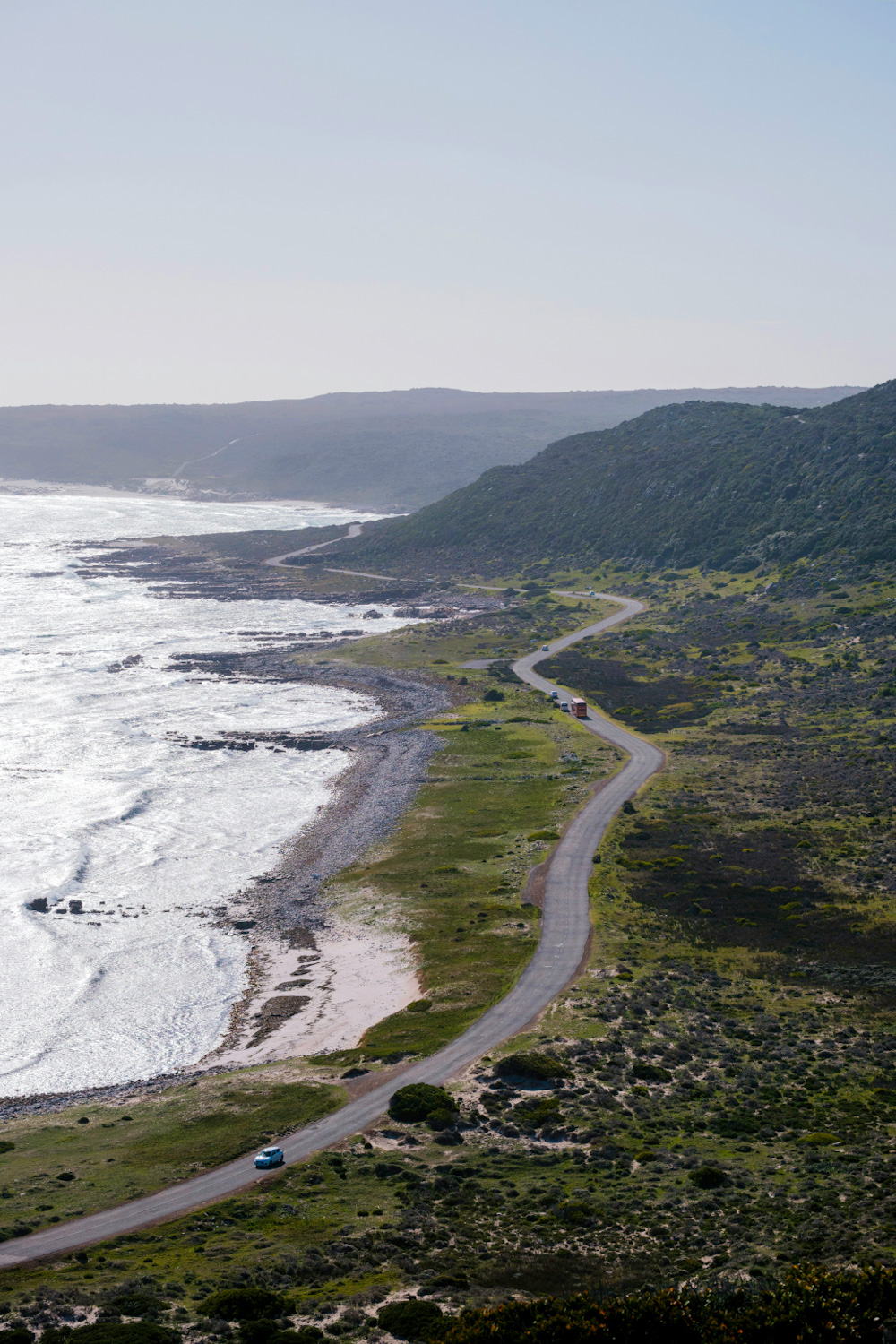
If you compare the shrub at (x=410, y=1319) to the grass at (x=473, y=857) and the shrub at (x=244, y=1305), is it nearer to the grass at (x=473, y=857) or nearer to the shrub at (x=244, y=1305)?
the shrub at (x=244, y=1305)

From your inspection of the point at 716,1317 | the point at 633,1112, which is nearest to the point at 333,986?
the point at 633,1112

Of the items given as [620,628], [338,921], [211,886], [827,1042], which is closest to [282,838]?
[211,886]

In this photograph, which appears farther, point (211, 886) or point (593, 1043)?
point (211, 886)

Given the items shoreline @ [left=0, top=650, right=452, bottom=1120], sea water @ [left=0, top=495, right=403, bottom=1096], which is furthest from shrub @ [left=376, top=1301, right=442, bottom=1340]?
sea water @ [left=0, top=495, right=403, bottom=1096]

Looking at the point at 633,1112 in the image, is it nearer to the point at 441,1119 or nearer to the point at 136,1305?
the point at 441,1119

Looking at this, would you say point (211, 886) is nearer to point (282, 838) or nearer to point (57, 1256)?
point (282, 838)
